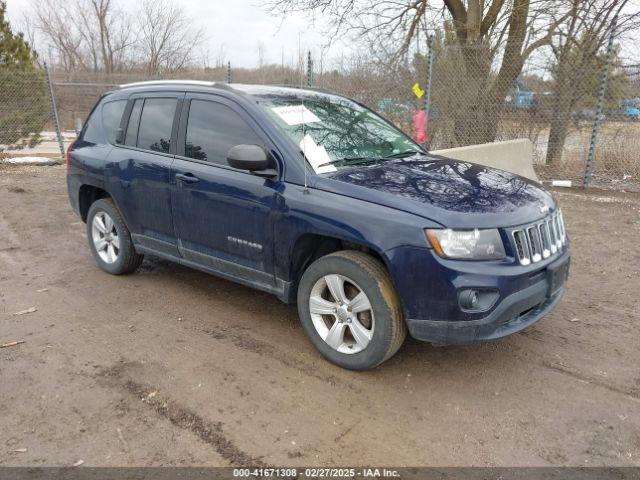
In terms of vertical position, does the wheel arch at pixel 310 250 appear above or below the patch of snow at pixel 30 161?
above

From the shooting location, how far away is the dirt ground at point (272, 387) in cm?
267

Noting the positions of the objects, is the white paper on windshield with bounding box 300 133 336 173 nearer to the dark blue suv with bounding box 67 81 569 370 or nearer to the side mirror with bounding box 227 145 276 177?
→ the dark blue suv with bounding box 67 81 569 370

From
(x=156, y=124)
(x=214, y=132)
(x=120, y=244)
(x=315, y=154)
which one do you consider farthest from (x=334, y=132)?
(x=120, y=244)

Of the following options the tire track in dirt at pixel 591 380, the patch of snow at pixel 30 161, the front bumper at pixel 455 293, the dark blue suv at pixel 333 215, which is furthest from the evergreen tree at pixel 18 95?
the tire track in dirt at pixel 591 380

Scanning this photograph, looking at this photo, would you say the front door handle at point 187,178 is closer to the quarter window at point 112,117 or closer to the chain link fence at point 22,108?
the quarter window at point 112,117

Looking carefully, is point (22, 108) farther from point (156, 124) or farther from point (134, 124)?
point (156, 124)

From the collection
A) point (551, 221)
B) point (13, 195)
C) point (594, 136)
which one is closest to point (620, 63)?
point (594, 136)

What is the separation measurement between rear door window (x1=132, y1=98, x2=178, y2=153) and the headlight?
8.24 ft

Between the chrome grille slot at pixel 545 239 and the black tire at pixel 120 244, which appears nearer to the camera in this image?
the chrome grille slot at pixel 545 239

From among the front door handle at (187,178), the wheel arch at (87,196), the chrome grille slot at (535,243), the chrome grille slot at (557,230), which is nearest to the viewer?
the chrome grille slot at (535,243)

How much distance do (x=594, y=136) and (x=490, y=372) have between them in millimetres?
7212

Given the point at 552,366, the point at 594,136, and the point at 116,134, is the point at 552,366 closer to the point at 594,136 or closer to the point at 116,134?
the point at 116,134

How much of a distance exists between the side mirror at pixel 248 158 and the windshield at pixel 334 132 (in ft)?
0.92

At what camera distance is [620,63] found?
8.76 m
